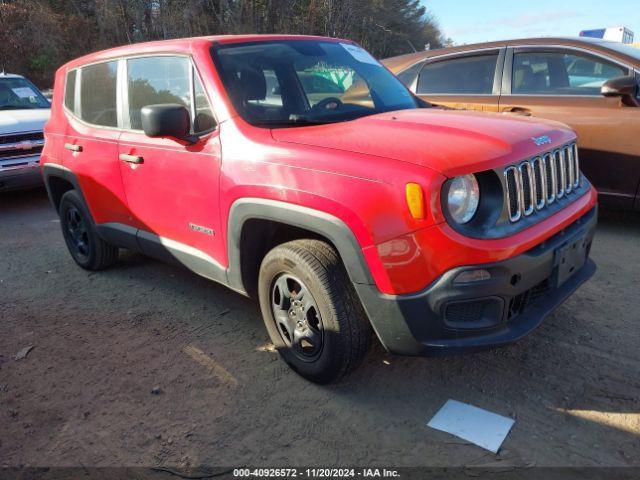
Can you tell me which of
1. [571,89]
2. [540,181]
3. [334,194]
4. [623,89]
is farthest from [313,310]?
[571,89]

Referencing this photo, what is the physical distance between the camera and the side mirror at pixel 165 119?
2.93 m

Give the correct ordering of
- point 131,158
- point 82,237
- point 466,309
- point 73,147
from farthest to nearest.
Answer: point 82,237
point 73,147
point 131,158
point 466,309

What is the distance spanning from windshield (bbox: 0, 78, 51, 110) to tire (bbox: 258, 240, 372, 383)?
277 inches

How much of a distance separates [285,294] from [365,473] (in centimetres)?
101

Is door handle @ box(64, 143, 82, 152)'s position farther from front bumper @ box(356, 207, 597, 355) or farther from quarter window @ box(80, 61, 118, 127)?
front bumper @ box(356, 207, 597, 355)

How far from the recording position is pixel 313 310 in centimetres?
277

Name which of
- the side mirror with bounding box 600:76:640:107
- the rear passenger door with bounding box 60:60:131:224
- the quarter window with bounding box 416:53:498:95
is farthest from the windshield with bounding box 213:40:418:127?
the quarter window with bounding box 416:53:498:95

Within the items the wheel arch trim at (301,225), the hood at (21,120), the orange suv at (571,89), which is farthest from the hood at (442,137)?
the hood at (21,120)

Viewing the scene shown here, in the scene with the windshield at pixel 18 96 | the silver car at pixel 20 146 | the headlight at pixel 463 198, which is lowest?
the silver car at pixel 20 146

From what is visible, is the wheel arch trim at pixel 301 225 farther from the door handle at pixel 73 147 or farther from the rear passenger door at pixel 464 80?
the rear passenger door at pixel 464 80

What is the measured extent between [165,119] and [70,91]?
2.09m

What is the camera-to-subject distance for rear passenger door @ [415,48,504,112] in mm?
5430

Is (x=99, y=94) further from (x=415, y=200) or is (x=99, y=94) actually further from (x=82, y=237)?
(x=415, y=200)

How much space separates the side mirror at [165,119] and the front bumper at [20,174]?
4944 millimetres
